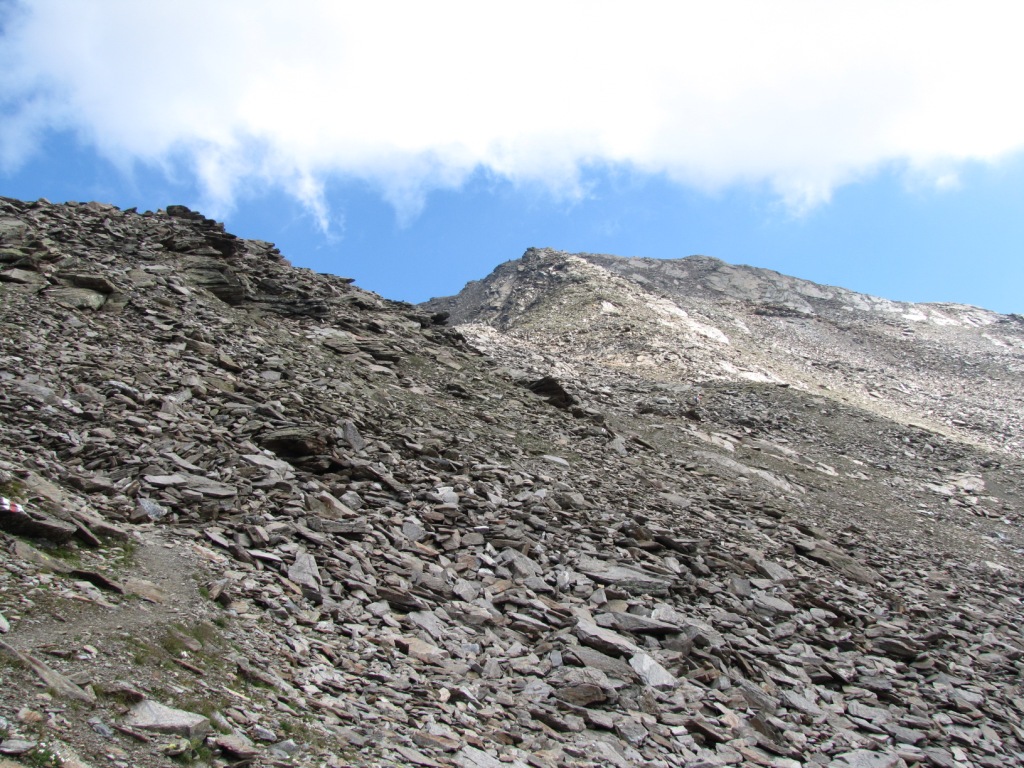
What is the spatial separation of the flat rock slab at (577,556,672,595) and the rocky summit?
54mm

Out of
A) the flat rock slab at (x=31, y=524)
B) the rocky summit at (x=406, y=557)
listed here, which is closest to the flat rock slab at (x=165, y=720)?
the rocky summit at (x=406, y=557)

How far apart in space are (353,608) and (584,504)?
20.7 feet

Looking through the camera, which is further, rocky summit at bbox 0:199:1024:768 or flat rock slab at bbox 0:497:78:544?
flat rock slab at bbox 0:497:78:544

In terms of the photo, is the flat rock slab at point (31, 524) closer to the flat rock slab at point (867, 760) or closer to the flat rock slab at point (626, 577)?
the flat rock slab at point (626, 577)

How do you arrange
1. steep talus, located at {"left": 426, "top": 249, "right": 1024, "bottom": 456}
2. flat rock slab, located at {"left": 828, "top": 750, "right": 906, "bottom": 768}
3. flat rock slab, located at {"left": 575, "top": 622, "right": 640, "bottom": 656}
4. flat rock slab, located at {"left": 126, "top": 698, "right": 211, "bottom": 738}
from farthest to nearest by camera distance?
steep talus, located at {"left": 426, "top": 249, "right": 1024, "bottom": 456} < flat rock slab, located at {"left": 575, "top": 622, "right": 640, "bottom": 656} < flat rock slab, located at {"left": 828, "top": 750, "right": 906, "bottom": 768} < flat rock slab, located at {"left": 126, "top": 698, "right": 211, "bottom": 738}

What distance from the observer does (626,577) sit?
35.9 ft

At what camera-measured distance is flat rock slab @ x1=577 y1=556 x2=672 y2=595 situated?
10766mm

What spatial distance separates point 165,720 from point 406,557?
5.04m

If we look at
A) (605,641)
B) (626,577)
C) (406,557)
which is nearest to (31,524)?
(406,557)

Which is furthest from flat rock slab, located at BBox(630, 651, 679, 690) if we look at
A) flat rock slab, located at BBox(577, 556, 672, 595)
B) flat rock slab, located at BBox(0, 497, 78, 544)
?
flat rock slab, located at BBox(0, 497, 78, 544)

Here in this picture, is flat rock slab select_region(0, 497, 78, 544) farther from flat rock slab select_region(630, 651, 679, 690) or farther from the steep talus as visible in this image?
the steep talus

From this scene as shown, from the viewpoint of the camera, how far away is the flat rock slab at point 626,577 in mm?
10766

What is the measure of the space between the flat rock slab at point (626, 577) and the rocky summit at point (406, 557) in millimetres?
54

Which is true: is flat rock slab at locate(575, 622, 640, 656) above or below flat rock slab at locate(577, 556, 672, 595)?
below
